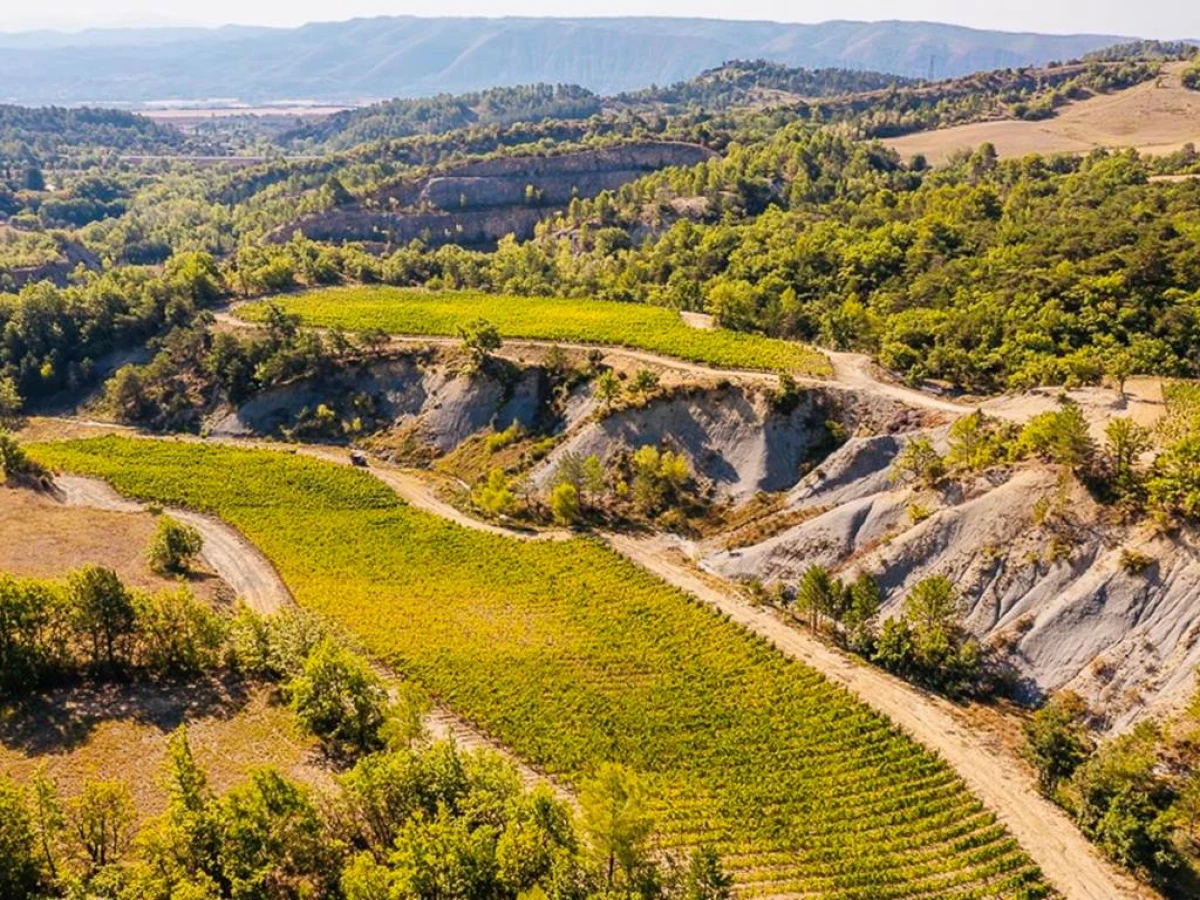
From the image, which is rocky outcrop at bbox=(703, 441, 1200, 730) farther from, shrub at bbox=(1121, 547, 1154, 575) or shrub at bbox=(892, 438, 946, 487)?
shrub at bbox=(892, 438, 946, 487)

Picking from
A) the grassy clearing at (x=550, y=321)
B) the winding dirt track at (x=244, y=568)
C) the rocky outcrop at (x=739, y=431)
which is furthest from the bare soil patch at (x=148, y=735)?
the grassy clearing at (x=550, y=321)

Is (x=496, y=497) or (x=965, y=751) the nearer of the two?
(x=965, y=751)

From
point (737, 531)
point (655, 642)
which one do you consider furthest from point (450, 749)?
point (737, 531)

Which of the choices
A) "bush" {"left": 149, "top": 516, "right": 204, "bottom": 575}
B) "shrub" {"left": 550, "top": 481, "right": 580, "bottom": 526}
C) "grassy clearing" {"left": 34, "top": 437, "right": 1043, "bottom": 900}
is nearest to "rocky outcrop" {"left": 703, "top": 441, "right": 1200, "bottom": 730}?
"grassy clearing" {"left": 34, "top": 437, "right": 1043, "bottom": 900}

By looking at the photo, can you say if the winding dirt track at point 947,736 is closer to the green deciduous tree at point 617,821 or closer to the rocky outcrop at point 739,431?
the rocky outcrop at point 739,431

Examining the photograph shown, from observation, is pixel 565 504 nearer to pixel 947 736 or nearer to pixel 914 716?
pixel 914 716

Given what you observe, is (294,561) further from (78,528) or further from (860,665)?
(860,665)

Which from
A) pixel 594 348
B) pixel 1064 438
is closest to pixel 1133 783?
pixel 1064 438

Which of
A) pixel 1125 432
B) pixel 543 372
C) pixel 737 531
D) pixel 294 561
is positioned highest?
pixel 1125 432
